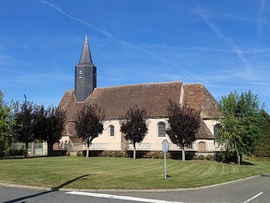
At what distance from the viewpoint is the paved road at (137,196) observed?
34.0 feet

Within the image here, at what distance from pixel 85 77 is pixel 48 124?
45.8ft

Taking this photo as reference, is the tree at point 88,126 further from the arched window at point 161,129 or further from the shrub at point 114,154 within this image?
the arched window at point 161,129

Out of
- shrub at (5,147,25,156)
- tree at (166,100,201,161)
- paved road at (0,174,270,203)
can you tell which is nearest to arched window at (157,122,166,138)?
tree at (166,100,201,161)

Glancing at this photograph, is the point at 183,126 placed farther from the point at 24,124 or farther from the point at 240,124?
the point at 24,124

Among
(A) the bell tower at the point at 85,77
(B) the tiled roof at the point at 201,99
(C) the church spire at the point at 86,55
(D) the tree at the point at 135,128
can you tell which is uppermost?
(C) the church spire at the point at 86,55

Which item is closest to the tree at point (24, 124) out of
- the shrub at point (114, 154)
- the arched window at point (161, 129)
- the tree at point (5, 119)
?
the tree at point (5, 119)

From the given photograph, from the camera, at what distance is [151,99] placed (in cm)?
4244

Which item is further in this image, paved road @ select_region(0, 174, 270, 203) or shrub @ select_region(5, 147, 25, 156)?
shrub @ select_region(5, 147, 25, 156)

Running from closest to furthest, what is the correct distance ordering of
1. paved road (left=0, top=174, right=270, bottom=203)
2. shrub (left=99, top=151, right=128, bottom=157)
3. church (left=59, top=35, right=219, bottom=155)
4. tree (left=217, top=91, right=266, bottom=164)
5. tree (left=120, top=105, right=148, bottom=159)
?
paved road (left=0, top=174, right=270, bottom=203)
tree (left=217, top=91, right=266, bottom=164)
tree (left=120, top=105, right=148, bottom=159)
shrub (left=99, top=151, right=128, bottom=157)
church (left=59, top=35, right=219, bottom=155)

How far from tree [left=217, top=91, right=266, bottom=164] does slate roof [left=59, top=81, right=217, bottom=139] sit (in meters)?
6.39

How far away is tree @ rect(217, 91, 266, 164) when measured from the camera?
29.3 meters

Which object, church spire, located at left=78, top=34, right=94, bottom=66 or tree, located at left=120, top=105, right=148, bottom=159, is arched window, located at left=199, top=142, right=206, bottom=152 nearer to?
tree, located at left=120, top=105, right=148, bottom=159

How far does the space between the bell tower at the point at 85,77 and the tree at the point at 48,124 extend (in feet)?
32.2

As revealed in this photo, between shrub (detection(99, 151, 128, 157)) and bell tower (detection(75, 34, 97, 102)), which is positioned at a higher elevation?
bell tower (detection(75, 34, 97, 102))
